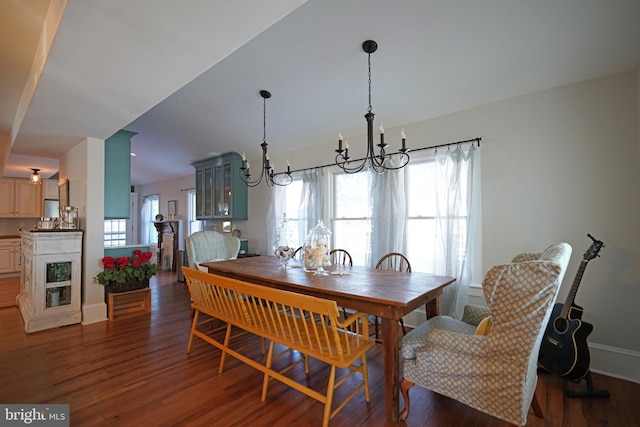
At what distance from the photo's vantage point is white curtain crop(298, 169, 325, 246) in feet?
14.0

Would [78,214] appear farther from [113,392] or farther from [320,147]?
[320,147]

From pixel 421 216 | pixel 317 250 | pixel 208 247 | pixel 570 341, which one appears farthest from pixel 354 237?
pixel 570 341

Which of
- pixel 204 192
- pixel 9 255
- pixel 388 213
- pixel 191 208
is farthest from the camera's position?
pixel 191 208

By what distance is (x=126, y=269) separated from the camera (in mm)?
3680

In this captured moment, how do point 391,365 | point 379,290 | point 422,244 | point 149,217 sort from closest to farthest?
1. point 391,365
2. point 379,290
3. point 422,244
4. point 149,217

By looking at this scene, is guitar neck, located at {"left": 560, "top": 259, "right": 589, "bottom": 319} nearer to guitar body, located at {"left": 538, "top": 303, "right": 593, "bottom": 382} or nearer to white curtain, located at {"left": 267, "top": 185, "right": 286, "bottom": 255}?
guitar body, located at {"left": 538, "top": 303, "right": 593, "bottom": 382}

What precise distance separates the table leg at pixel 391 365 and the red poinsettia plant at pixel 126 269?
11.0 feet

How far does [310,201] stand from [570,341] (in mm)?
3202

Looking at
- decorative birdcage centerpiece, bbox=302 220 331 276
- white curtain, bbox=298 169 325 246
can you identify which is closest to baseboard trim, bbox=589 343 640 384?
decorative birdcage centerpiece, bbox=302 220 331 276

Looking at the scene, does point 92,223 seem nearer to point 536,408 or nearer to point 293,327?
point 293,327

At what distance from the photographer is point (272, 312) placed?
1965 mm

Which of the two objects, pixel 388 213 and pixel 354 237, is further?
pixel 354 237

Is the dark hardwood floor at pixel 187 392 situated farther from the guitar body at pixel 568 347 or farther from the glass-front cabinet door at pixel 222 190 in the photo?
the glass-front cabinet door at pixel 222 190

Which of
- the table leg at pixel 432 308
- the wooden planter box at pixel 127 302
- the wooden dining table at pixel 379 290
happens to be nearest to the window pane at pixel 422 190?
the wooden dining table at pixel 379 290
